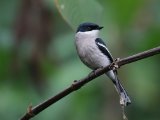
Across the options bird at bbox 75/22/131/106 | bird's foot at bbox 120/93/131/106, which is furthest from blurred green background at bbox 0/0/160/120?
bird's foot at bbox 120/93/131/106

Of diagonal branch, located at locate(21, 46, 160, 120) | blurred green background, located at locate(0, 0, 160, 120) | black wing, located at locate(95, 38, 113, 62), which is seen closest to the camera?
diagonal branch, located at locate(21, 46, 160, 120)

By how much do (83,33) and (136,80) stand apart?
0.64 meters

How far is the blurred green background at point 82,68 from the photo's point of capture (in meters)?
2.94

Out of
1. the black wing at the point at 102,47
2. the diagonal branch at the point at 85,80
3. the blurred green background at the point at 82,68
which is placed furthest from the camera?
the black wing at the point at 102,47

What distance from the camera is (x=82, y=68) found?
12.9 ft

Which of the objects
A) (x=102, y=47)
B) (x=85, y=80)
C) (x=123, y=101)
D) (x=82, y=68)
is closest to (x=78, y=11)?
(x=85, y=80)

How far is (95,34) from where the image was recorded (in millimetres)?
3439

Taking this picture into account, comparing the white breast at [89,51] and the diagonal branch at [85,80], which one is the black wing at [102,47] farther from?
the diagonal branch at [85,80]

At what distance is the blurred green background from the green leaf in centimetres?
61

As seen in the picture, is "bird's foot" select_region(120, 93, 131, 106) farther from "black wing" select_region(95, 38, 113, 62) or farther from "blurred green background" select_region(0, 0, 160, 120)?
"black wing" select_region(95, 38, 113, 62)

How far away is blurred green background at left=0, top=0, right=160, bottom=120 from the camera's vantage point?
294 cm

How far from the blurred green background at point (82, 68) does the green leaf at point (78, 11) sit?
1.99 feet

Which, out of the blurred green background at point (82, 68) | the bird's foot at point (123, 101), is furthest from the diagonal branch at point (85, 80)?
the blurred green background at point (82, 68)

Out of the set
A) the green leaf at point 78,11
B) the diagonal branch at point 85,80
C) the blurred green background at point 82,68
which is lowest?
the blurred green background at point 82,68
